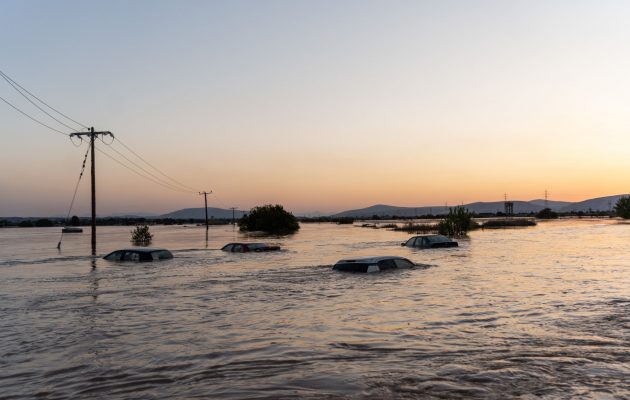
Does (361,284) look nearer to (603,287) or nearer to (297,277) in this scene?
(297,277)

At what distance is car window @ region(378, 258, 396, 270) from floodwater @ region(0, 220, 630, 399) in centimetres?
125

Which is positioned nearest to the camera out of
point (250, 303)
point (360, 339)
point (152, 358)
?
point (152, 358)

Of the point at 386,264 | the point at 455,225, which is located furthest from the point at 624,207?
the point at 386,264

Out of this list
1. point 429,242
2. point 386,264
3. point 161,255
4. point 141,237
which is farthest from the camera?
point 141,237

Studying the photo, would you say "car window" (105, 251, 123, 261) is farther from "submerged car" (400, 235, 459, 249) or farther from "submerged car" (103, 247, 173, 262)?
"submerged car" (400, 235, 459, 249)

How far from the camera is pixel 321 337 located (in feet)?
36.6

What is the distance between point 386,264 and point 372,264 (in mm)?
992

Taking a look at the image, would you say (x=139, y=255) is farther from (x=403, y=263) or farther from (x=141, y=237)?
(x=141, y=237)

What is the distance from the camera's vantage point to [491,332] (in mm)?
11328

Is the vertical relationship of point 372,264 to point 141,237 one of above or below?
below

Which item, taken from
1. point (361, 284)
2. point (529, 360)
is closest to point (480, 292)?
point (361, 284)

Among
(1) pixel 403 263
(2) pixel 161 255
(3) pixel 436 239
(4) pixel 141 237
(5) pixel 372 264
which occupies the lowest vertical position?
→ (1) pixel 403 263

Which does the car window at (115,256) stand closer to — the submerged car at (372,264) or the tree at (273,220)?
the submerged car at (372,264)

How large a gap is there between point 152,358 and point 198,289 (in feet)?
32.4
